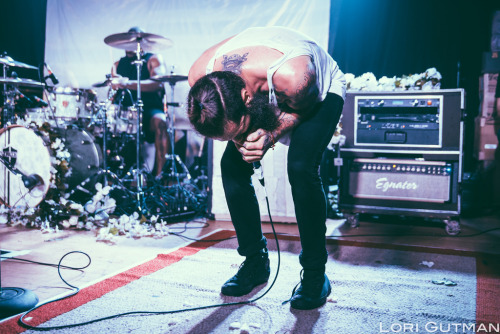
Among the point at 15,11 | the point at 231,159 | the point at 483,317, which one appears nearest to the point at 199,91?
the point at 231,159

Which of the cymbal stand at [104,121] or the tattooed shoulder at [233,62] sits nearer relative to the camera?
the tattooed shoulder at [233,62]

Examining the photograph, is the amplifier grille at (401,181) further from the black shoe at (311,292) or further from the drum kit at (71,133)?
the drum kit at (71,133)

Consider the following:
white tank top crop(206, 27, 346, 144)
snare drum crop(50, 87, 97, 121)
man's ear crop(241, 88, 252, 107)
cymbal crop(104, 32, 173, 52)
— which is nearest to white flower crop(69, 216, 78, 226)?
snare drum crop(50, 87, 97, 121)

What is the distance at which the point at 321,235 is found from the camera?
5.10 feet

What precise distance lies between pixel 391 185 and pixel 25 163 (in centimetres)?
286

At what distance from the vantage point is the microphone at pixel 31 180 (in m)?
3.03

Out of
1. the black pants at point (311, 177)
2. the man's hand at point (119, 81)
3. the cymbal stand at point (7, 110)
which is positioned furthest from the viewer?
the man's hand at point (119, 81)

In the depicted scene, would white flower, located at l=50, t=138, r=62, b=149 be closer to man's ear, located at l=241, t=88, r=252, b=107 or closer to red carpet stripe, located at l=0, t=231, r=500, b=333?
red carpet stripe, located at l=0, t=231, r=500, b=333

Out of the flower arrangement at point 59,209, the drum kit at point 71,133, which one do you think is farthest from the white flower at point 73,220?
the drum kit at point 71,133

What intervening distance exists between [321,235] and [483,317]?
24.3 inches

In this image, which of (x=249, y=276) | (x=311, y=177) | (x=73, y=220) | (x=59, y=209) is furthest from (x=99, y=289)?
(x=59, y=209)

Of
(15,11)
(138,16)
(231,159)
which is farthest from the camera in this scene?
(15,11)

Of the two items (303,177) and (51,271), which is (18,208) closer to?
(51,271)

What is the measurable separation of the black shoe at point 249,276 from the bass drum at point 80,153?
2294mm
